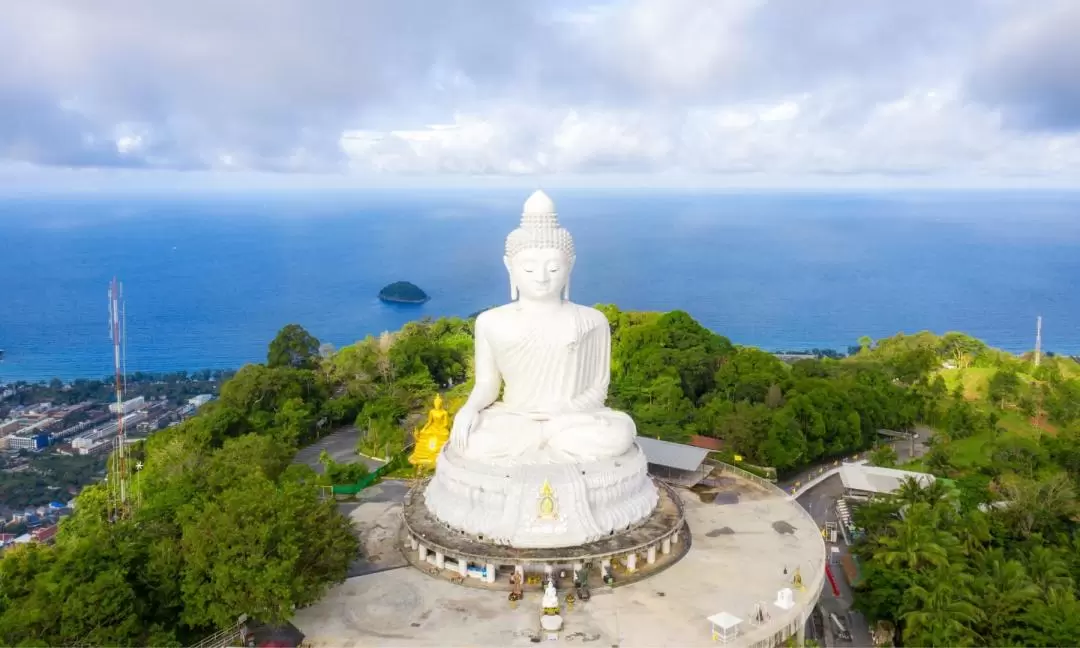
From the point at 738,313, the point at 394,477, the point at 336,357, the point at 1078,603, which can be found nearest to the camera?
the point at 1078,603

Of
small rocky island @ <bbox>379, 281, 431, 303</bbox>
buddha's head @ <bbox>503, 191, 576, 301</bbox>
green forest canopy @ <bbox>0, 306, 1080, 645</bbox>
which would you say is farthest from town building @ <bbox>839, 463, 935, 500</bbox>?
small rocky island @ <bbox>379, 281, 431, 303</bbox>

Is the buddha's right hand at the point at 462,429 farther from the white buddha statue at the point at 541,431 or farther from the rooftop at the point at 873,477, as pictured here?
the rooftop at the point at 873,477

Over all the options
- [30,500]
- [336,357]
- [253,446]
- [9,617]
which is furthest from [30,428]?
[9,617]

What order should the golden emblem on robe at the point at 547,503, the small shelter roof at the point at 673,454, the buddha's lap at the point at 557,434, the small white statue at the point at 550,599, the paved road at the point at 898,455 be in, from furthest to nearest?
the paved road at the point at 898,455
the small shelter roof at the point at 673,454
the buddha's lap at the point at 557,434
the golden emblem on robe at the point at 547,503
the small white statue at the point at 550,599

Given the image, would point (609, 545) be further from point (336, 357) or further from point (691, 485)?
point (336, 357)

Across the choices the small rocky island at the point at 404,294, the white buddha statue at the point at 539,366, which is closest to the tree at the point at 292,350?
the white buddha statue at the point at 539,366

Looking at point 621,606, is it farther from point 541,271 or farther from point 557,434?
point 541,271
